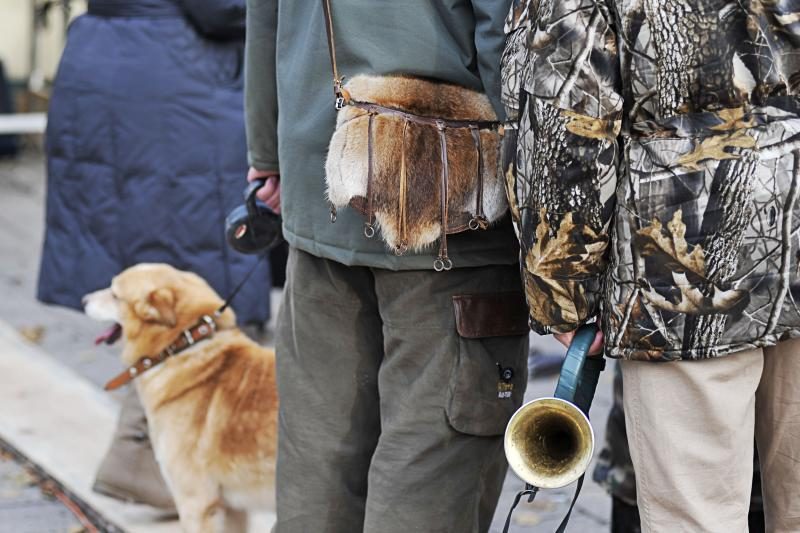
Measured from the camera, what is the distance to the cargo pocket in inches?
99.9

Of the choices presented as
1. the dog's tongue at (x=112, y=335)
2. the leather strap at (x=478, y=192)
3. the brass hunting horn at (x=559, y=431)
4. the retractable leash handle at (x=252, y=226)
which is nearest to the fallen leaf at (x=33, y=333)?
the dog's tongue at (x=112, y=335)

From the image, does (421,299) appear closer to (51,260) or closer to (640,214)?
(640,214)

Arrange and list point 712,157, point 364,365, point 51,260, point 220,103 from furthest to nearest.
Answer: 1. point 51,260
2. point 220,103
3. point 364,365
4. point 712,157

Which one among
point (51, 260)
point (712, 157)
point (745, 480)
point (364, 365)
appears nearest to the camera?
point (712, 157)

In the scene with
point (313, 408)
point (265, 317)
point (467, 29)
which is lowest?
point (265, 317)

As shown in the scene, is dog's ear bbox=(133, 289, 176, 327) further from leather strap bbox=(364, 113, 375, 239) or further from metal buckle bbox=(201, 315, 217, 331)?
leather strap bbox=(364, 113, 375, 239)

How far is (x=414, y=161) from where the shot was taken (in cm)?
242

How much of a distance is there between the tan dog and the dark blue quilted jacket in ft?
2.21

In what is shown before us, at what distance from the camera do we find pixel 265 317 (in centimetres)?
457

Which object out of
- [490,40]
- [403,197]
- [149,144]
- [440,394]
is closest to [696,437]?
[440,394]

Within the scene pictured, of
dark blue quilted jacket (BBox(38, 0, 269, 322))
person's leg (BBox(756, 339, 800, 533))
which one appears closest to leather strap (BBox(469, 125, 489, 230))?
person's leg (BBox(756, 339, 800, 533))

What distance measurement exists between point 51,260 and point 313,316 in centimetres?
219

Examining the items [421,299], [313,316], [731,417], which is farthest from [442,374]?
[731,417]

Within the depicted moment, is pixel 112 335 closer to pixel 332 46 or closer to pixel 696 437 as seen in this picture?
pixel 332 46
